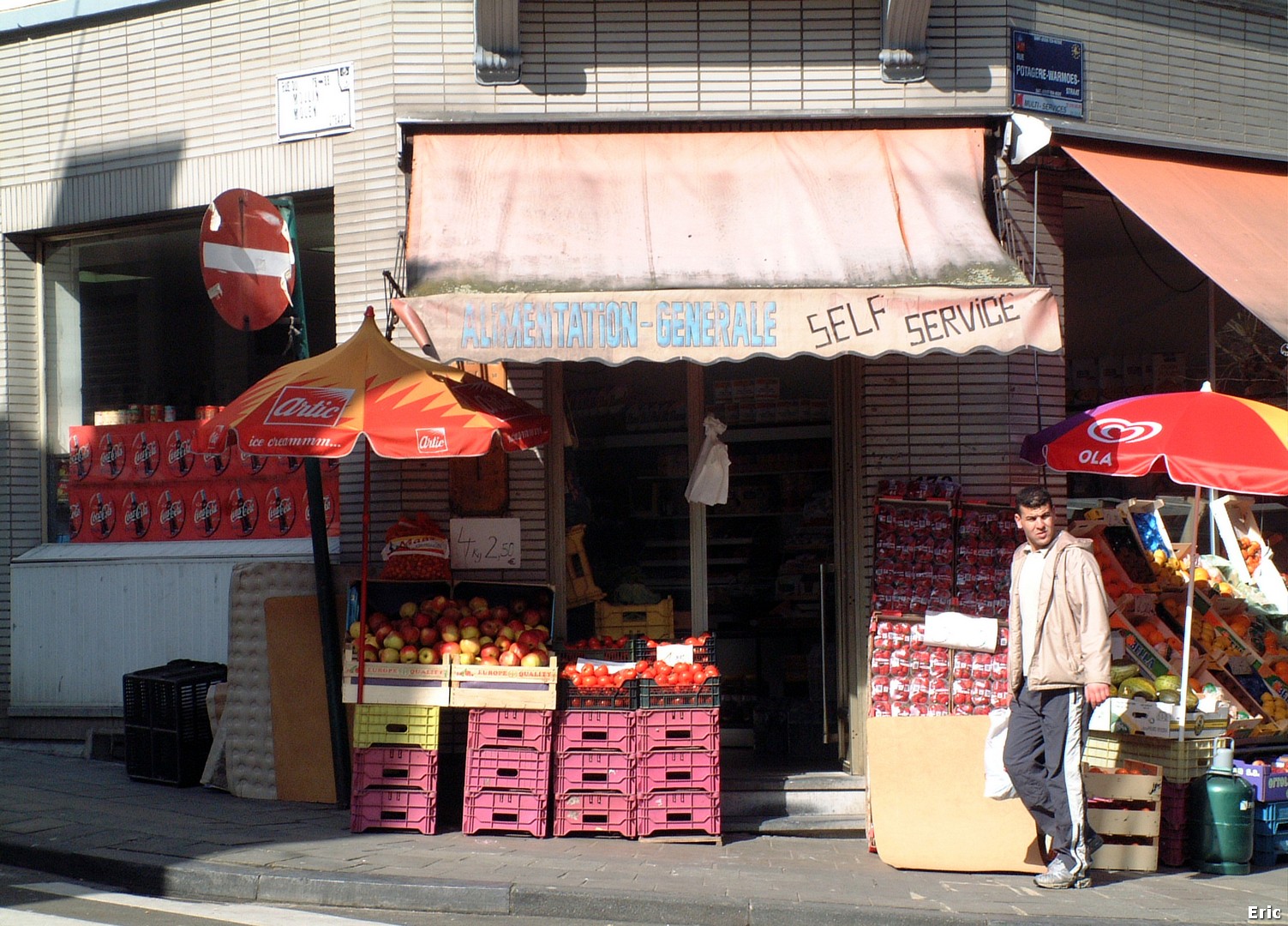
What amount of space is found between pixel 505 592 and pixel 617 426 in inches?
57.7

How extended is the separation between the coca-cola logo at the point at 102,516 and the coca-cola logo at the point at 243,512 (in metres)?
1.04

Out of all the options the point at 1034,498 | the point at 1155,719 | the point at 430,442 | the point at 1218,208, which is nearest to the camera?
the point at 1034,498

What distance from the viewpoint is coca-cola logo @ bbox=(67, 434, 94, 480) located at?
32.1 ft

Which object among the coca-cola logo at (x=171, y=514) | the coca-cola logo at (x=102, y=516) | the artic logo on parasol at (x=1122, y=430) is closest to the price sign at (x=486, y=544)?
the coca-cola logo at (x=171, y=514)

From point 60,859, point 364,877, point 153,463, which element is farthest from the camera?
point 153,463

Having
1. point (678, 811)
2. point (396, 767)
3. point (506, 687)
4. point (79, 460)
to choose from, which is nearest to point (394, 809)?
point (396, 767)

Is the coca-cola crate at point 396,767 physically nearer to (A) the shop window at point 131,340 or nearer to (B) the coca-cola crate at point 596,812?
(B) the coca-cola crate at point 596,812

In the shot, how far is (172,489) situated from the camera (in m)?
9.60

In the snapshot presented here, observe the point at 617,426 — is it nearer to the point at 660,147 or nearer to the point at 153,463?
the point at 660,147

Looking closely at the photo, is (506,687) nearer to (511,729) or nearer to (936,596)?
(511,729)

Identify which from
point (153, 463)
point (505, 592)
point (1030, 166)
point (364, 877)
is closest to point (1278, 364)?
point (1030, 166)

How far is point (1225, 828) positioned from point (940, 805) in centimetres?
150

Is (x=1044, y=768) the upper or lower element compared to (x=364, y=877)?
upper

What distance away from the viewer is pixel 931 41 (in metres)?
8.27
